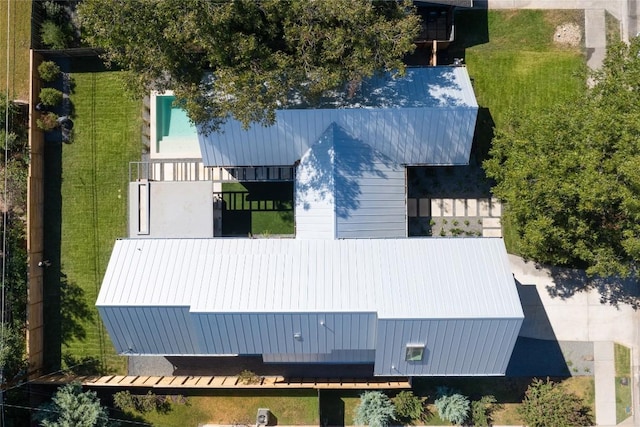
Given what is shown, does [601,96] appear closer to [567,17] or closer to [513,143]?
[513,143]

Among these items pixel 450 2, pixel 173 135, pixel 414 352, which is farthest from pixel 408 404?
pixel 450 2

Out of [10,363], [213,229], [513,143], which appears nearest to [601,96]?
[513,143]

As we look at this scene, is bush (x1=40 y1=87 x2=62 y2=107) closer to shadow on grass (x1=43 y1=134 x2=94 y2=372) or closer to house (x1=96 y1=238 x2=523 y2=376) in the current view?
shadow on grass (x1=43 y1=134 x2=94 y2=372)

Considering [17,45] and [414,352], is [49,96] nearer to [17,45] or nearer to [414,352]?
[17,45]

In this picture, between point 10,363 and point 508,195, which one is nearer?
point 508,195

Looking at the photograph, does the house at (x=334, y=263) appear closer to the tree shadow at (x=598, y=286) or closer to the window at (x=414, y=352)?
the window at (x=414, y=352)

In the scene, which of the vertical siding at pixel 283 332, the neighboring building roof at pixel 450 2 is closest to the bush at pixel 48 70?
the vertical siding at pixel 283 332
